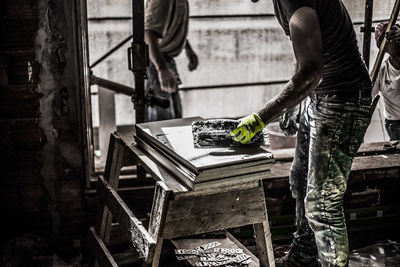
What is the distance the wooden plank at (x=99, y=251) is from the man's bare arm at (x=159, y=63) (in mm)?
2079

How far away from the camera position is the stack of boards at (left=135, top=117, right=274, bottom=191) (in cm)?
245

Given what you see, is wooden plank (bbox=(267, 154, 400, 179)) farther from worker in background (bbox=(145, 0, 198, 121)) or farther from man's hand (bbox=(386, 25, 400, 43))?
worker in background (bbox=(145, 0, 198, 121))

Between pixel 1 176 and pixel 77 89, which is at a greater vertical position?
pixel 77 89

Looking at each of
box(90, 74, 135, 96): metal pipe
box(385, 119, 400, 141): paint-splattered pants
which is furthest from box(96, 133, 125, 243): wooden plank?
box(385, 119, 400, 141): paint-splattered pants

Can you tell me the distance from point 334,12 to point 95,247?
6.83 feet

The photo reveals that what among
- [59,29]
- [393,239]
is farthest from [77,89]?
[393,239]

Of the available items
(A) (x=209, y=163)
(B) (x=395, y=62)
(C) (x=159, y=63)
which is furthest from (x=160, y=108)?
(A) (x=209, y=163)

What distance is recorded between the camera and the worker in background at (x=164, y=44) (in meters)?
5.23

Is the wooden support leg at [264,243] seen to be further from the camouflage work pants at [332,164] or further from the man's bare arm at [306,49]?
the man's bare arm at [306,49]

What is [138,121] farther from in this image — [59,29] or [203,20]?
[203,20]

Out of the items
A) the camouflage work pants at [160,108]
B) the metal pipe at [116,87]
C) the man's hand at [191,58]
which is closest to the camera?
the metal pipe at [116,87]

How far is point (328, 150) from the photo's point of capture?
302 cm

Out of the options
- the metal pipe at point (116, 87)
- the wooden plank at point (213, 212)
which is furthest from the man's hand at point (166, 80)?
the wooden plank at point (213, 212)

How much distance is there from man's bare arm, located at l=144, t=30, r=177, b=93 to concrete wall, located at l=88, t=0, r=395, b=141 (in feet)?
4.91
